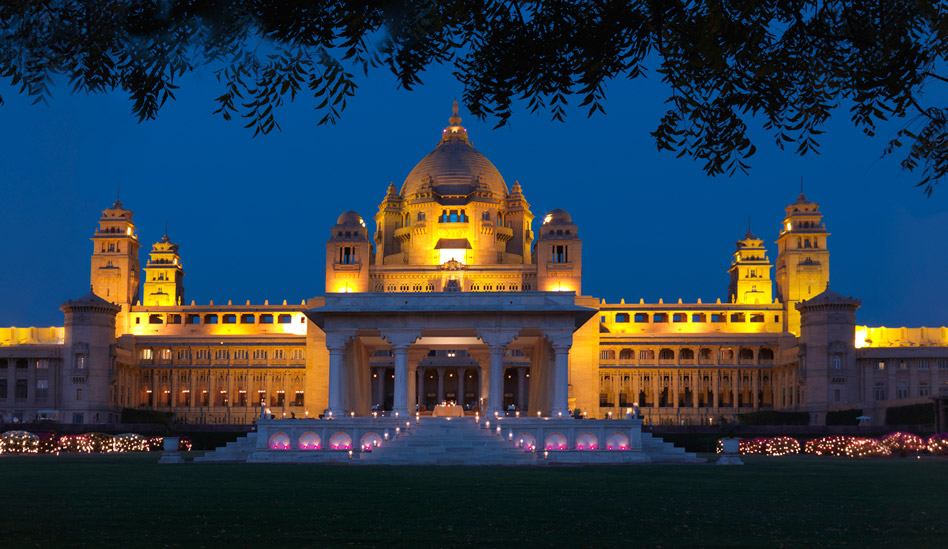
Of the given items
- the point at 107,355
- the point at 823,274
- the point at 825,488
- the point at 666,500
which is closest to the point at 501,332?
the point at 825,488

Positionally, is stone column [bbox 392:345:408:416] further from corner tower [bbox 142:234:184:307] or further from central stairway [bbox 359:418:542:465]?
corner tower [bbox 142:234:184:307]

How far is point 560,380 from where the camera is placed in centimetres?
4931

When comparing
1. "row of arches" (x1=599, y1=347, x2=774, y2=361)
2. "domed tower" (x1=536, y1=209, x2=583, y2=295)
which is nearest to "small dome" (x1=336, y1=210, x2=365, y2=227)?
"domed tower" (x1=536, y1=209, x2=583, y2=295)

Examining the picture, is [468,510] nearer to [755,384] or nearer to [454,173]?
[755,384]

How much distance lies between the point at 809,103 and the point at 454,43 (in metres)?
4.10

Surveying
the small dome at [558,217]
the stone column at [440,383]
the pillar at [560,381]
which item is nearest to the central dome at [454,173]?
the small dome at [558,217]

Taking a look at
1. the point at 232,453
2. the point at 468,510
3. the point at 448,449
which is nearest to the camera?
the point at 468,510

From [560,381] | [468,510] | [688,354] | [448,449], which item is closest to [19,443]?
[448,449]

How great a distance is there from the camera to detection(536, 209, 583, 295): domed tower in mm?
111438

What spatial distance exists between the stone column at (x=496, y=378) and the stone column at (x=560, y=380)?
8.62 ft

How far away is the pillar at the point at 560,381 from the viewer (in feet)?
159

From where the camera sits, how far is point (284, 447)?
46.0 meters

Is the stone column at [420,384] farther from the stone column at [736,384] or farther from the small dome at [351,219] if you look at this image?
the stone column at [736,384]

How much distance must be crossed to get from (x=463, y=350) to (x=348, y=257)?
1002 inches
